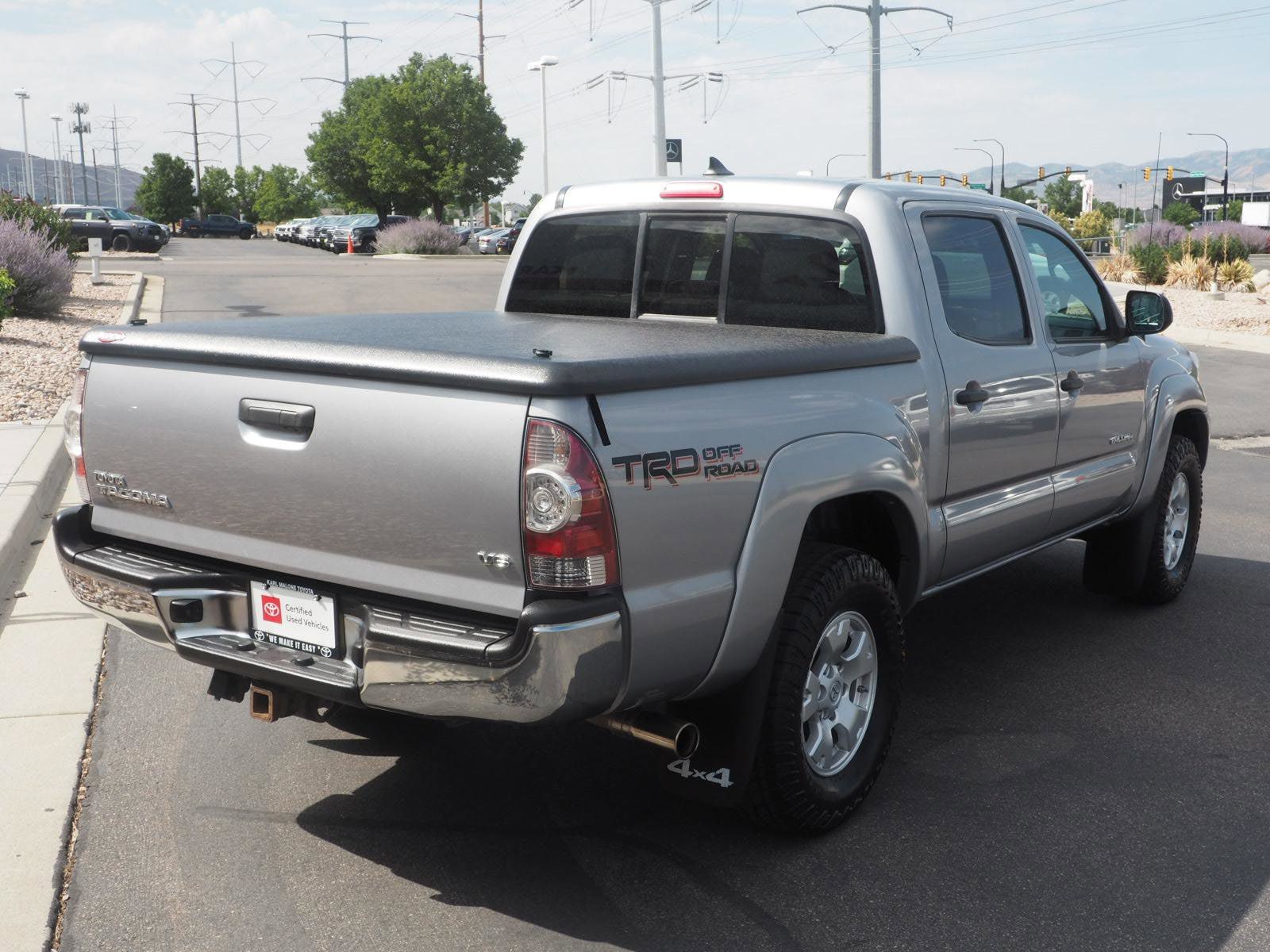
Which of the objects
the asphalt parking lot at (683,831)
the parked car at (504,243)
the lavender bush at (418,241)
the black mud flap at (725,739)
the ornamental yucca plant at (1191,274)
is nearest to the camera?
the asphalt parking lot at (683,831)

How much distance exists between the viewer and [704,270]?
4883mm

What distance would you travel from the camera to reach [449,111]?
214 feet

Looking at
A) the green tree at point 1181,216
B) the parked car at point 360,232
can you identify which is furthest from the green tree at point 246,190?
the green tree at point 1181,216

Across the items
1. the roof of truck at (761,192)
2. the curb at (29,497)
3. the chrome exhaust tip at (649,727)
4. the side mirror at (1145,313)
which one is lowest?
the curb at (29,497)

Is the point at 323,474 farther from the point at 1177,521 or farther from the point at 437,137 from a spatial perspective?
A: the point at 437,137

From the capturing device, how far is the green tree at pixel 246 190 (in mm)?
107062

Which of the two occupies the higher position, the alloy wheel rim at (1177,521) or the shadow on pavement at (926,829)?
the alloy wheel rim at (1177,521)

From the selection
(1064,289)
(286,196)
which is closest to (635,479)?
(1064,289)

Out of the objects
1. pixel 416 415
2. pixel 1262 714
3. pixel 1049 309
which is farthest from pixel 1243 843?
pixel 416 415

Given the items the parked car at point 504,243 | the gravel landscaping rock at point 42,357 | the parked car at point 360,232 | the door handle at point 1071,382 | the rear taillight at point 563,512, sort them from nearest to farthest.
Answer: the rear taillight at point 563,512 < the door handle at point 1071,382 < the gravel landscaping rock at point 42,357 < the parked car at point 360,232 < the parked car at point 504,243

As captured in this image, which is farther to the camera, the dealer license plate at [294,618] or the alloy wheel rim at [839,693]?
the alloy wheel rim at [839,693]

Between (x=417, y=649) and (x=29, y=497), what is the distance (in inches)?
233

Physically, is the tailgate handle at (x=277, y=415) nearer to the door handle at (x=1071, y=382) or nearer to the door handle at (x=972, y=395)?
the door handle at (x=972, y=395)

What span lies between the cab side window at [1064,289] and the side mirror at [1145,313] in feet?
0.38
